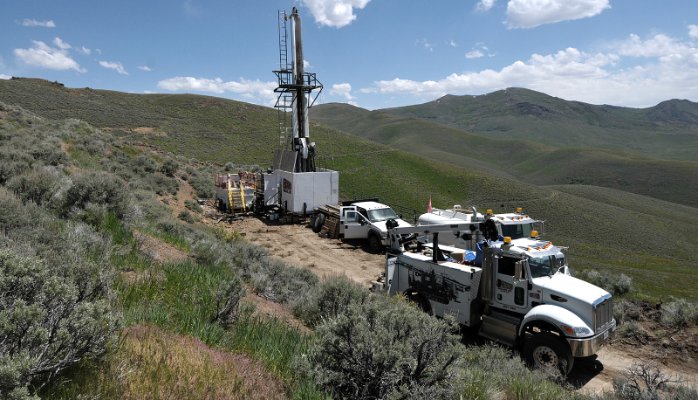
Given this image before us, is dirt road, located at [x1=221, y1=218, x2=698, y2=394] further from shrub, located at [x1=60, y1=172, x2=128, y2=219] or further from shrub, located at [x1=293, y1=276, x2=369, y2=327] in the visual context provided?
shrub, located at [x1=60, y1=172, x2=128, y2=219]

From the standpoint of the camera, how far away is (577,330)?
8469 millimetres

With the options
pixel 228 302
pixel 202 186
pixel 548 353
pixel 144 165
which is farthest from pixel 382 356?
pixel 202 186

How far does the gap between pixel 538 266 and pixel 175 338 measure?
800 centimetres

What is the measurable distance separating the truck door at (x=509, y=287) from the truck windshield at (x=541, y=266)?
10.0 inches

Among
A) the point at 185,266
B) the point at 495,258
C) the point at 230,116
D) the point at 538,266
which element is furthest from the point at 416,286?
the point at 230,116

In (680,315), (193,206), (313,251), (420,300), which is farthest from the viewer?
(193,206)

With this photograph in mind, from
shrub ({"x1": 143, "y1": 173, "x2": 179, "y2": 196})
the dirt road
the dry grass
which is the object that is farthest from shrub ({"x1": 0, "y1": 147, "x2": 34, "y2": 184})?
shrub ({"x1": 143, "y1": 173, "x2": 179, "y2": 196})

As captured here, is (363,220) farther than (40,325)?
Yes

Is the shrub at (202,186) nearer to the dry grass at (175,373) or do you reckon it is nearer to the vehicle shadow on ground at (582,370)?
the vehicle shadow on ground at (582,370)

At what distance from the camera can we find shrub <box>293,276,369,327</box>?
27.1ft

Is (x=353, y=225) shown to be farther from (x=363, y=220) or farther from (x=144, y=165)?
(x=144, y=165)

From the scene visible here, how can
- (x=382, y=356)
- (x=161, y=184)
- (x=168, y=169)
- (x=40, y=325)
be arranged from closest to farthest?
(x=40, y=325) < (x=382, y=356) < (x=161, y=184) < (x=168, y=169)

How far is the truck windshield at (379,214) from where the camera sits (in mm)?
20172

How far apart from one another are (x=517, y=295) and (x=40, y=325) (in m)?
8.97
